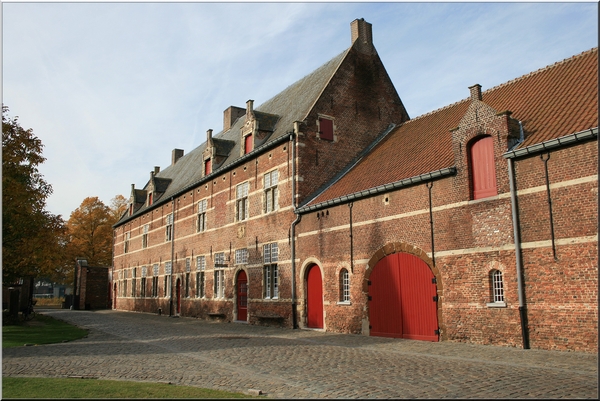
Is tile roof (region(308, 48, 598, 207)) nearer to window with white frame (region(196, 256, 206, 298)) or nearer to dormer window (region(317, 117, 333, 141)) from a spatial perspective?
dormer window (region(317, 117, 333, 141))

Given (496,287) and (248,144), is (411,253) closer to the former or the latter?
(496,287)

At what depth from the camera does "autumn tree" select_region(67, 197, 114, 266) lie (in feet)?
153

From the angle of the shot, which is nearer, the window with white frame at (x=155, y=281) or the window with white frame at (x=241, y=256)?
the window with white frame at (x=241, y=256)

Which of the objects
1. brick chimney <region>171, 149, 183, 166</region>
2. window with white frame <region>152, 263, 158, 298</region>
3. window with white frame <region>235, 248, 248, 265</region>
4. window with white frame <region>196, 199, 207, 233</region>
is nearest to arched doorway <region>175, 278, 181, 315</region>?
window with white frame <region>152, 263, 158, 298</region>

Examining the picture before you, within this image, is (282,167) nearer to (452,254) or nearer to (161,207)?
(452,254)

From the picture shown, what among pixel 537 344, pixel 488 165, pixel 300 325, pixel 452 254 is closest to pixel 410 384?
pixel 537 344

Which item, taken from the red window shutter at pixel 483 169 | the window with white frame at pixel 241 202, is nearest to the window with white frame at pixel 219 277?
the window with white frame at pixel 241 202

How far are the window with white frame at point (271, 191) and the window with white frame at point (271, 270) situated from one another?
1.56m

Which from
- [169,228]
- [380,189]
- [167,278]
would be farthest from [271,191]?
[167,278]

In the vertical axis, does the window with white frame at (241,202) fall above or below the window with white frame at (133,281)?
above

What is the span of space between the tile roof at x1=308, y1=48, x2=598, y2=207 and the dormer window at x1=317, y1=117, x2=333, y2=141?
1767 mm

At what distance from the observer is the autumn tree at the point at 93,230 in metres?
46.8

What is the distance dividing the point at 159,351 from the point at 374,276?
6524 millimetres

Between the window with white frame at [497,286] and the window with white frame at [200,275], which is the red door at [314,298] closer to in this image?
the window with white frame at [497,286]
